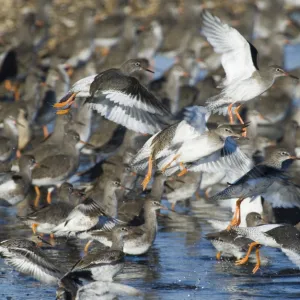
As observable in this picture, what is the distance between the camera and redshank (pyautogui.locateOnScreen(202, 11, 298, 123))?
460 inches

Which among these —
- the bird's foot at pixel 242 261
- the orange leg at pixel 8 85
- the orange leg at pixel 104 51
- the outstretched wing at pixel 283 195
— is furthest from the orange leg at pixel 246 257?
the orange leg at pixel 104 51

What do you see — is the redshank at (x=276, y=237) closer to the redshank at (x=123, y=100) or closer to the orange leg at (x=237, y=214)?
the orange leg at (x=237, y=214)

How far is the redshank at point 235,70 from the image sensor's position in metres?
11.7

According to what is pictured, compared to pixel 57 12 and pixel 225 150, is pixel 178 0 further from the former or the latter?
pixel 225 150

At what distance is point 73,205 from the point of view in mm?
10859

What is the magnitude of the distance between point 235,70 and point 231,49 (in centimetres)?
27

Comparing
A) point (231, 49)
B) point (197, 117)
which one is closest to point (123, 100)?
point (197, 117)

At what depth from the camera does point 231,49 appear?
12.0 meters

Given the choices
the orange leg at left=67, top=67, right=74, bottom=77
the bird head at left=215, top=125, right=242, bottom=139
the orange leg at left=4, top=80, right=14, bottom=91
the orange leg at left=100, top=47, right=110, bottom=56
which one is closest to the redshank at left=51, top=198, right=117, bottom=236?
the bird head at left=215, top=125, right=242, bottom=139

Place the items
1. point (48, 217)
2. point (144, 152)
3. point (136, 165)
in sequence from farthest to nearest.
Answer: point (136, 165) → point (144, 152) → point (48, 217)

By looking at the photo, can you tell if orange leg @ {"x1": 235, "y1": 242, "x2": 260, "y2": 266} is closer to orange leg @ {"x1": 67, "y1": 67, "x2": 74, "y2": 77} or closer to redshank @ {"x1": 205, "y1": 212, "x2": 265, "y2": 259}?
redshank @ {"x1": 205, "y1": 212, "x2": 265, "y2": 259}

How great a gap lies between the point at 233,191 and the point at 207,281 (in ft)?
4.12

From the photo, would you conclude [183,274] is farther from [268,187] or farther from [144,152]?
[144,152]

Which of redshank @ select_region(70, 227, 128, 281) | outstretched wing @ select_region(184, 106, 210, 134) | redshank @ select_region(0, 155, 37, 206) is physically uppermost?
outstretched wing @ select_region(184, 106, 210, 134)
